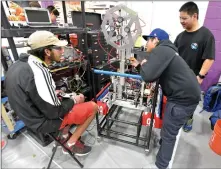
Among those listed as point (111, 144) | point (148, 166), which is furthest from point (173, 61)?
point (111, 144)

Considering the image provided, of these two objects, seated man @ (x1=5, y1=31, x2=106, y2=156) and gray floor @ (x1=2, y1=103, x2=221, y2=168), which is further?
gray floor @ (x1=2, y1=103, x2=221, y2=168)

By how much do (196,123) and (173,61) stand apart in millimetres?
1677

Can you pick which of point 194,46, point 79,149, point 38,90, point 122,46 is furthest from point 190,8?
point 79,149

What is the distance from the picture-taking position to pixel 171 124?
131 centimetres

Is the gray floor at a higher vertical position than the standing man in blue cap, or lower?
lower

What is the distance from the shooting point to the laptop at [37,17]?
1408mm

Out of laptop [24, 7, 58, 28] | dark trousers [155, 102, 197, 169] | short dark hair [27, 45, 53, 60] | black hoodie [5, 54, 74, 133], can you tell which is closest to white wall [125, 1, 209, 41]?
laptop [24, 7, 58, 28]

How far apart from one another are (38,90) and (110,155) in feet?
3.96

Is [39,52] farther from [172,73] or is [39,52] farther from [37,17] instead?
[172,73]

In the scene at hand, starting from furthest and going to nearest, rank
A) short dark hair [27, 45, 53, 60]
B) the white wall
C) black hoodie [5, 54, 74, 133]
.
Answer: the white wall, short dark hair [27, 45, 53, 60], black hoodie [5, 54, 74, 133]

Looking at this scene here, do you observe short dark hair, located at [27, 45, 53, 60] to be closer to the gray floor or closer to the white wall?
the gray floor

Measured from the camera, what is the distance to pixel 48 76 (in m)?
1.12

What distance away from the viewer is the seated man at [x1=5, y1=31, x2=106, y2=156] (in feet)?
3.46

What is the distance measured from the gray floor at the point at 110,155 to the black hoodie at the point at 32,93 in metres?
0.72
